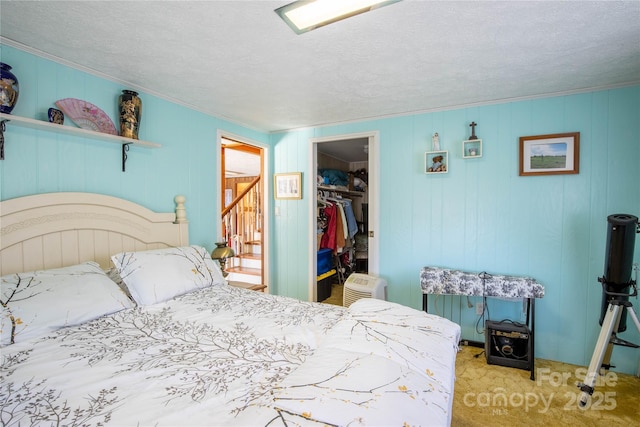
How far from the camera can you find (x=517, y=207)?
2.62 meters

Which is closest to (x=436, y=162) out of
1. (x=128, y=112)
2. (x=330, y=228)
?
(x=330, y=228)

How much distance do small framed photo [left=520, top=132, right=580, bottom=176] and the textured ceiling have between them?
0.39 m

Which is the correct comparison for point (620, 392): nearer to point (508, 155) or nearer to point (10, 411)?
point (508, 155)

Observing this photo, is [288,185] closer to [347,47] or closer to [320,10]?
[347,47]

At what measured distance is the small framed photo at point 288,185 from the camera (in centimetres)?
359

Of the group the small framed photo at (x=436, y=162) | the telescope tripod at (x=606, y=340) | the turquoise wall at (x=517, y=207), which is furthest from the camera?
the small framed photo at (x=436, y=162)

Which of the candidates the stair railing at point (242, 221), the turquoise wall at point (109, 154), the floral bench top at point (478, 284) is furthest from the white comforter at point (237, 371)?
the stair railing at point (242, 221)

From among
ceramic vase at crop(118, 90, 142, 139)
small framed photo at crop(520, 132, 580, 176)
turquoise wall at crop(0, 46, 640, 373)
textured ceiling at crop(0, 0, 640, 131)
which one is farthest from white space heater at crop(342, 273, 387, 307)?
ceramic vase at crop(118, 90, 142, 139)

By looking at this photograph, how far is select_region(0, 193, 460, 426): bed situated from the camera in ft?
2.85

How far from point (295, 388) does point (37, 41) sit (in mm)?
2343

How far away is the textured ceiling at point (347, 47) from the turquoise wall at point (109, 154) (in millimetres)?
133

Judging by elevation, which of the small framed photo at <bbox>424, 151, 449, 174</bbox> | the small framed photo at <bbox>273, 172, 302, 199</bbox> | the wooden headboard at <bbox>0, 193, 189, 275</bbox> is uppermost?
the small framed photo at <bbox>424, 151, 449, 174</bbox>

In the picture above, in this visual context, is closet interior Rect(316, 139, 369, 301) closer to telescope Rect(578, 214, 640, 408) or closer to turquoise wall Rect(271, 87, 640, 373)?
turquoise wall Rect(271, 87, 640, 373)

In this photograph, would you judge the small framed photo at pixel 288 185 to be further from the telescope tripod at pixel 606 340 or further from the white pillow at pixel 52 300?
the telescope tripod at pixel 606 340
